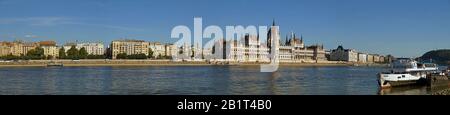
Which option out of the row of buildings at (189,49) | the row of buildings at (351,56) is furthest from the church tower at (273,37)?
the row of buildings at (351,56)

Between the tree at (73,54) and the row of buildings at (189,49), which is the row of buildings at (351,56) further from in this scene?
the tree at (73,54)

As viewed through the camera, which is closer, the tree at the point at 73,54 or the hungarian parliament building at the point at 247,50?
the tree at the point at 73,54

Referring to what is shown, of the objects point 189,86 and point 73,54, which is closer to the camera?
point 189,86

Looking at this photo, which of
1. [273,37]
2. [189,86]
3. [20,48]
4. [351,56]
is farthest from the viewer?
[351,56]

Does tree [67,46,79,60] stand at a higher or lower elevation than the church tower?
lower

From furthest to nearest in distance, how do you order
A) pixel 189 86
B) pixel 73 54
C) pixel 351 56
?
1. pixel 351 56
2. pixel 73 54
3. pixel 189 86

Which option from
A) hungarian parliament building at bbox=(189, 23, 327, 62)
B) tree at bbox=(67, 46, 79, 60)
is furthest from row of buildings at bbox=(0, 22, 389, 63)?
tree at bbox=(67, 46, 79, 60)

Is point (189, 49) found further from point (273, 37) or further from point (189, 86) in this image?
point (189, 86)

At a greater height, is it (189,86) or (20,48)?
(20,48)

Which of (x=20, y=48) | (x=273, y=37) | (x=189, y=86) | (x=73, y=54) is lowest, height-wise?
(x=189, y=86)

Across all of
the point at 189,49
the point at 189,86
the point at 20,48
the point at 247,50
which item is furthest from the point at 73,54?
the point at 189,86

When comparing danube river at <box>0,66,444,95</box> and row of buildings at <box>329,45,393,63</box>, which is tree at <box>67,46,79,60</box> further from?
row of buildings at <box>329,45,393,63</box>
